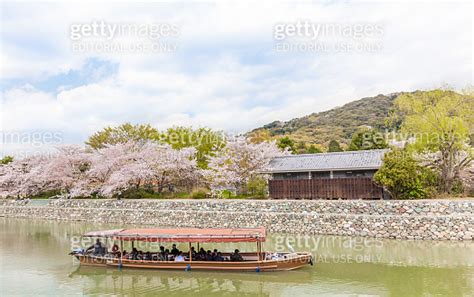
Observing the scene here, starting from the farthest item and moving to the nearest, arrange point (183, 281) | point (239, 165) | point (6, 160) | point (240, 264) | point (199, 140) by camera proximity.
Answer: point (6, 160) → point (199, 140) → point (239, 165) → point (240, 264) → point (183, 281)

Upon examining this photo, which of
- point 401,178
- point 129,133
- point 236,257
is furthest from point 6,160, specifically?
point 401,178

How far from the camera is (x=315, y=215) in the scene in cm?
2403

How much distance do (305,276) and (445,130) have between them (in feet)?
50.2

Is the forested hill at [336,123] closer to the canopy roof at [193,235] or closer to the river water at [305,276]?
the river water at [305,276]

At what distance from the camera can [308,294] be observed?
13664 mm

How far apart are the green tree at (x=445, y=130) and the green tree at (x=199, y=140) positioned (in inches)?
698

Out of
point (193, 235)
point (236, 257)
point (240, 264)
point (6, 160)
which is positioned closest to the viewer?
point (240, 264)

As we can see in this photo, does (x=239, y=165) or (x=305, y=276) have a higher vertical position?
(x=239, y=165)

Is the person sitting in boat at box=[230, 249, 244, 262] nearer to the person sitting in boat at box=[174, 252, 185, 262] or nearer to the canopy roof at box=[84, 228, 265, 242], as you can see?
the canopy roof at box=[84, 228, 265, 242]

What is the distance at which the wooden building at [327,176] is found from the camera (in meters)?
25.3

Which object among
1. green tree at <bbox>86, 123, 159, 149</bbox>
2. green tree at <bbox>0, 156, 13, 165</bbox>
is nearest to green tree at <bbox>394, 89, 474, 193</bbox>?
green tree at <bbox>86, 123, 159, 149</bbox>

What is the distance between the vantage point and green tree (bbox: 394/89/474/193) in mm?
25203

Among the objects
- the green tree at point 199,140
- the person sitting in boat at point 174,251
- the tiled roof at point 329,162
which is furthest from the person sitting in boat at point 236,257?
the green tree at point 199,140

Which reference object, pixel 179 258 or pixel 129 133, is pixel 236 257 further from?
pixel 129 133
